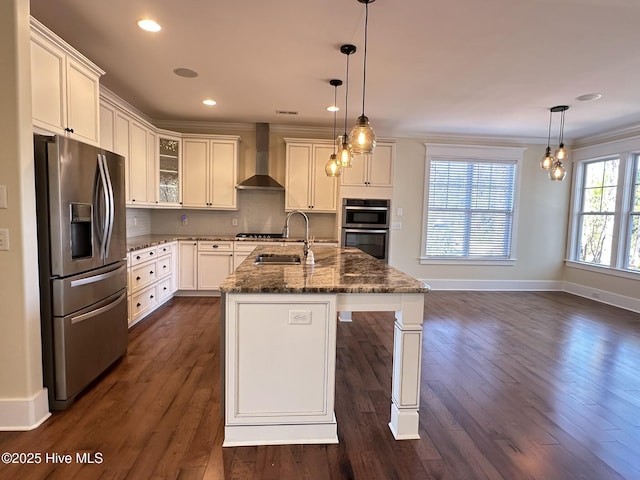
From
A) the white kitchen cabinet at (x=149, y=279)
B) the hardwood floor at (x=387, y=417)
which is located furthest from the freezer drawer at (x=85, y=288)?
the white kitchen cabinet at (x=149, y=279)

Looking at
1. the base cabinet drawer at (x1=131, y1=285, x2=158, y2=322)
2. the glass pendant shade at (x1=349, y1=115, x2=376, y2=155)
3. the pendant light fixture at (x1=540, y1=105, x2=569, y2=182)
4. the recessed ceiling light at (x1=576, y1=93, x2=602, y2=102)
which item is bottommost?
the base cabinet drawer at (x1=131, y1=285, x2=158, y2=322)

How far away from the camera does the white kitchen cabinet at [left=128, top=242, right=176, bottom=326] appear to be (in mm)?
3688

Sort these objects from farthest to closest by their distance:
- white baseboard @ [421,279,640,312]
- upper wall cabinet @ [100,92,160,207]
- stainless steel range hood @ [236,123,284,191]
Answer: white baseboard @ [421,279,640,312]
stainless steel range hood @ [236,123,284,191]
upper wall cabinet @ [100,92,160,207]

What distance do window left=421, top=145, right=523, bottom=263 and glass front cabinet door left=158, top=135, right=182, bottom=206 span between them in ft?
13.1

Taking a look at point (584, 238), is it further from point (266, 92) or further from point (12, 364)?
point (12, 364)

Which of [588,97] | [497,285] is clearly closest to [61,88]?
[588,97]

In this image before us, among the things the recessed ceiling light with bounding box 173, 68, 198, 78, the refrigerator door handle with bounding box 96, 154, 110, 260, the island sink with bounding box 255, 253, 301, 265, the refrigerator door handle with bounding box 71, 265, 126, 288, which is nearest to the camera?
the refrigerator door handle with bounding box 71, 265, 126, 288

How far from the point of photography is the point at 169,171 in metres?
5.06

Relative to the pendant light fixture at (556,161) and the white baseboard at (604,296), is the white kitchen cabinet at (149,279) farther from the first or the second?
the white baseboard at (604,296)

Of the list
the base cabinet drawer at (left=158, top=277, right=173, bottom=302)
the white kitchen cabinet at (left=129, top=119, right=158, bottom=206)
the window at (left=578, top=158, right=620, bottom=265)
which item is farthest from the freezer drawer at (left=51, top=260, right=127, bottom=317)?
the window at (left=578, top=158, right=620, bottom=265)

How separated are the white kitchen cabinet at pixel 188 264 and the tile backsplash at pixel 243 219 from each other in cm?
62

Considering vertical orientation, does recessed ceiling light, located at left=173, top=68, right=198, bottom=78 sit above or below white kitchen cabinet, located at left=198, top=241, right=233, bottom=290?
above

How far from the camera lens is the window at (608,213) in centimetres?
509

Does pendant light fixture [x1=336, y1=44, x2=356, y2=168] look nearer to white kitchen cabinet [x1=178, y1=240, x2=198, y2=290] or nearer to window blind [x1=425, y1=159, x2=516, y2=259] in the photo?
white kitchen cabinet [x1=178, y1=240, x2=198, y2=290]
